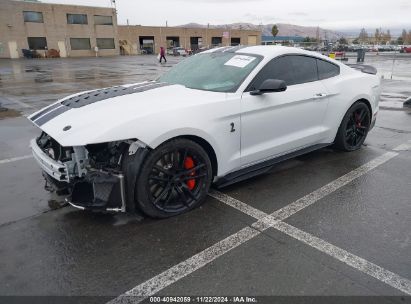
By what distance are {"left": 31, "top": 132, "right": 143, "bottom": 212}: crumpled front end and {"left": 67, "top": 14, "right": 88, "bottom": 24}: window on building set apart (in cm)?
5574

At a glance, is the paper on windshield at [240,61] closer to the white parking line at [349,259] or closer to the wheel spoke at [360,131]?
the white parking line at [349,259]

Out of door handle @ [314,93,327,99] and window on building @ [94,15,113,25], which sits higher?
window on building @ [94,15,113,25]

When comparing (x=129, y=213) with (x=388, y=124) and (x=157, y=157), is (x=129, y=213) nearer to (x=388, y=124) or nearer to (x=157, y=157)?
(x=157, y=157)

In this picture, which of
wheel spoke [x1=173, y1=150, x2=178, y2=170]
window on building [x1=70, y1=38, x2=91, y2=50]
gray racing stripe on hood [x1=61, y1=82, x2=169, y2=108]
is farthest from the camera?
window on building [x1=70, y1=38, x2=91, y2=50]

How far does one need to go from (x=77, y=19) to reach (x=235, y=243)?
57.4 metres

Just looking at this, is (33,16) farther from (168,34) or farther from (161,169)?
(161,169)

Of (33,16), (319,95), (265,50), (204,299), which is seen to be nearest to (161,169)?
(204,299)

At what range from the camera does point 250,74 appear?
3928mm

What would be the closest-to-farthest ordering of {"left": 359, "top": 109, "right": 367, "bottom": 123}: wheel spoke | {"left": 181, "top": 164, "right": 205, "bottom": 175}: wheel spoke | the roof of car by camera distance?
1. {"left": 181, "top": 164, "right": 205, "bottom": 175}: wheel spoke
2. the roof of car
3. {"left": 359, "top": 109, "right": 367, "bottom": 123}: wheel spoke

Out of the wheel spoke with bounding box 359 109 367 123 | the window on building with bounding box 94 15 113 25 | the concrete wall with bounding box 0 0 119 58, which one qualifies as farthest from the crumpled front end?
the window on building with bounding box 94 15 113 25

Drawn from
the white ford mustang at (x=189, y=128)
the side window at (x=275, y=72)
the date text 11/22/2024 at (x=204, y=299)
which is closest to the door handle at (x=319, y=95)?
the white ford mustang at (x=189, y=128)

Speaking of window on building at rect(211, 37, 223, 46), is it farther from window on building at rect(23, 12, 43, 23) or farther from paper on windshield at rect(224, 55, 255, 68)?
paper on windshield at rect(224, 55, 255, 68)

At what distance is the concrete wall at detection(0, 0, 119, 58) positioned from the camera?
154 ft

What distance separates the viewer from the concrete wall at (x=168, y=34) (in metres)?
66.1
